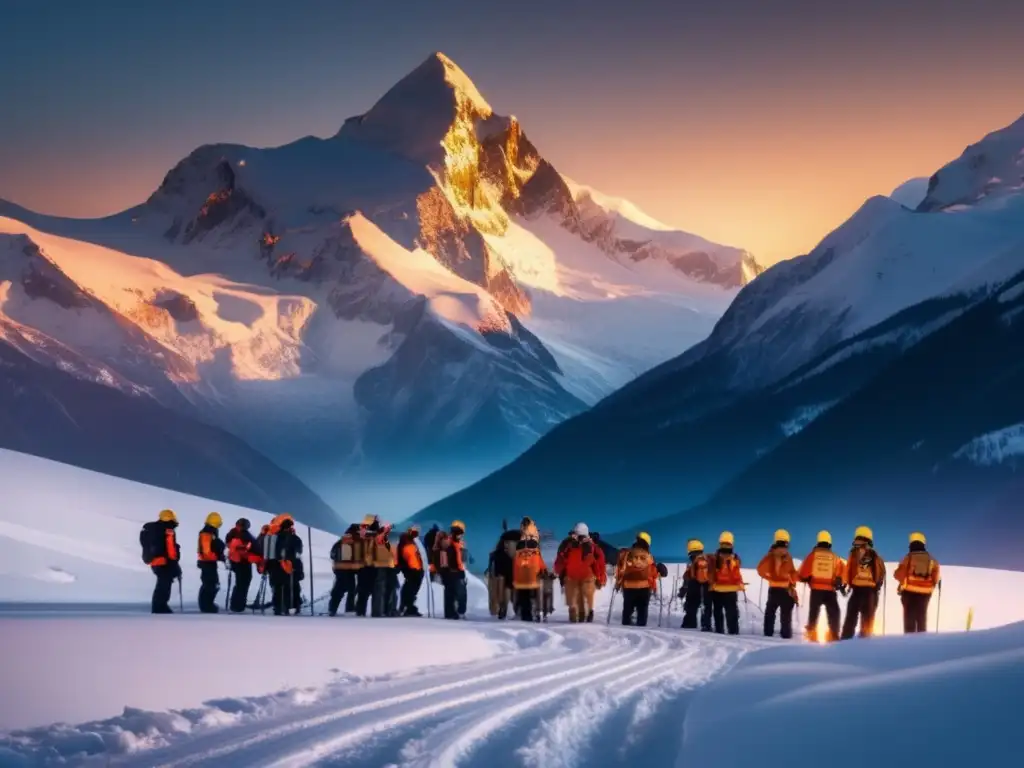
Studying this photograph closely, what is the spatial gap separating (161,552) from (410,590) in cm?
581

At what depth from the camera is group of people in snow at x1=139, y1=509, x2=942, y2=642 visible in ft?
85.2

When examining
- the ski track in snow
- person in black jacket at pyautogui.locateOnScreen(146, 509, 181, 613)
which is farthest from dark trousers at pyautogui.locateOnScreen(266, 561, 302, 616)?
the ski track in snow

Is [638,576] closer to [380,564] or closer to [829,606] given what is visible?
[829,606]

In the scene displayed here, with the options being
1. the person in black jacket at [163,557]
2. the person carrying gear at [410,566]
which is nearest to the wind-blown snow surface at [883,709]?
the person in black jacket at [163,557]

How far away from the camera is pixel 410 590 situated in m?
28.8

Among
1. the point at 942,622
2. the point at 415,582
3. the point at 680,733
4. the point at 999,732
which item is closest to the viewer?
the point at 999,732

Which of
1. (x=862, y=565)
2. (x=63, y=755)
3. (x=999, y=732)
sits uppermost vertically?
(x=862, y=565)

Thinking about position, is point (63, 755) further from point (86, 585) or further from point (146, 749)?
point (86, 585)

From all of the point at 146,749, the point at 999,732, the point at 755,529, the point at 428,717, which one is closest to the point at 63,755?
the point at 146,749

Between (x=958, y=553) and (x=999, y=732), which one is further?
(x=958, y=553)

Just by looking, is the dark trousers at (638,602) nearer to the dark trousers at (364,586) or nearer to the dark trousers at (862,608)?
the dark trousers at (862,608)

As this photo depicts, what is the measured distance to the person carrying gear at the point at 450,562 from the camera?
29.0 m

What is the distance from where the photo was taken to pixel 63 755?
10.4 m

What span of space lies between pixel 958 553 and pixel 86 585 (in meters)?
114
